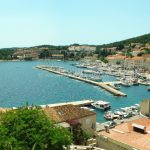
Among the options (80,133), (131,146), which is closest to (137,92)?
(80,133)

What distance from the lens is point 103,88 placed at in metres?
66.6

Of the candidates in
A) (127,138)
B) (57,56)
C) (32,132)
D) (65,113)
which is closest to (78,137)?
(65,113)

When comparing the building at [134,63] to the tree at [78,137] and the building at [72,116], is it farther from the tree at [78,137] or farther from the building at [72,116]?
the tree at [78,137]

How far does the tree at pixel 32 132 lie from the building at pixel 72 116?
769 cm

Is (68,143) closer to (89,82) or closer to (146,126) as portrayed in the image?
(146,126)

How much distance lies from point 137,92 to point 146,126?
4255 cm

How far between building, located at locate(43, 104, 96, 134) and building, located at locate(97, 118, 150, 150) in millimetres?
4461

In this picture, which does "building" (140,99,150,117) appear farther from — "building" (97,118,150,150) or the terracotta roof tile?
"building" (97,118,150,150)

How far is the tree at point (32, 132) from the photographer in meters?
15.1

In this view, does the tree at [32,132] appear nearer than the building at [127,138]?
Yes

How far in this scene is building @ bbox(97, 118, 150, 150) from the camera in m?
17.7

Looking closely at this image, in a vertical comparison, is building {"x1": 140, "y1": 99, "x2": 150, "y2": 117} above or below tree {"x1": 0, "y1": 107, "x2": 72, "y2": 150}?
below

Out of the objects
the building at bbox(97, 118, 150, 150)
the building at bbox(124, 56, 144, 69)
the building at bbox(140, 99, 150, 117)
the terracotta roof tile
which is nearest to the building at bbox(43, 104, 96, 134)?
the terracotta roof tile

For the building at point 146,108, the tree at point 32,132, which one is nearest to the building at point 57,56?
the building at point 146,108
